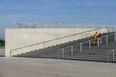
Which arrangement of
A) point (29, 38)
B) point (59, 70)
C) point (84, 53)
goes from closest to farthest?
point (59, 70) < point (84, 53) < point (29, 38)

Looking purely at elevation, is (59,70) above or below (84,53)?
below

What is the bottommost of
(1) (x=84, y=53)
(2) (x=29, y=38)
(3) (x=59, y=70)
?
(3) (x=59, y=70)

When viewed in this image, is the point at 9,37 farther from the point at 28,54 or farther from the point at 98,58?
the point at 98,58

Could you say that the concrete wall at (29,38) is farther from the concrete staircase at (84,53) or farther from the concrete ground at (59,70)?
the concrete ground at (59,70)

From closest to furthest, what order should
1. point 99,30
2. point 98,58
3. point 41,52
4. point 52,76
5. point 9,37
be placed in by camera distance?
1. point 52,76
2. point 98,58
3. point 41,52
4. point 9,37
5. point 99,30

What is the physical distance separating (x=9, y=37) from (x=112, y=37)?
1093cm

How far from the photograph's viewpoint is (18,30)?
3172cm

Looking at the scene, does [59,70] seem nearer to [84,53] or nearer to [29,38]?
[84,53]

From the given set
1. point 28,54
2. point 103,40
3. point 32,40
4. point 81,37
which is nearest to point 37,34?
point 32,40

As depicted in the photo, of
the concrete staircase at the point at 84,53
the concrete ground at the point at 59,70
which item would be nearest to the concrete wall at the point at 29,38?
the concrete staircase at the point at 84,53

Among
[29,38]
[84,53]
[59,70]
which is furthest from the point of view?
[29,38]

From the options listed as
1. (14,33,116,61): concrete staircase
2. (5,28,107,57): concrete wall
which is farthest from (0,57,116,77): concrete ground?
(5,28,107,57): concrete wall

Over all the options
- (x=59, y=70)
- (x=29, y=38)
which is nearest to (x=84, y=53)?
(x=29, y=38)

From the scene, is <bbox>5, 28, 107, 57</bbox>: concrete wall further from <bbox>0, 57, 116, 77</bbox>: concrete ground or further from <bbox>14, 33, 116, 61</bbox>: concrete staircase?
<bbox>0, 57, 116, 77</bbox>: concrete ground
